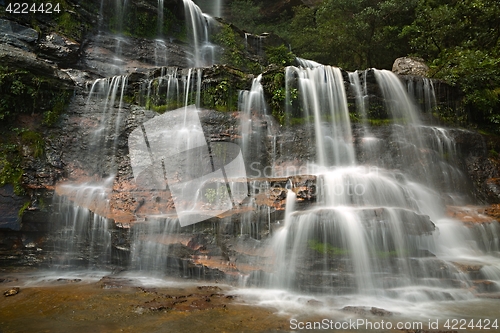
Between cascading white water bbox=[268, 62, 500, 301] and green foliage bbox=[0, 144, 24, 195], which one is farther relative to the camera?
green foliage bbox=[0, 144, 24, 195]

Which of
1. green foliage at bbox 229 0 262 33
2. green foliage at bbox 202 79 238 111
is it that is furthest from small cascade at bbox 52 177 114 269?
green foliage at bbox 229 0 262 33

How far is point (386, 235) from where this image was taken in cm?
612

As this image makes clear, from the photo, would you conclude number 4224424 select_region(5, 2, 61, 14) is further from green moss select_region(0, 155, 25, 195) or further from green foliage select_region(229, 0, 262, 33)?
green foliage select_region(229, 0, 262, 33)

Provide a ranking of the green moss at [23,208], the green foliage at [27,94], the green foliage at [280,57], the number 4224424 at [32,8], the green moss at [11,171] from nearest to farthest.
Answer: the green moss at [23,208] → the green moss at [11,171] → the green foliage at [27,94] → the number 4224424 at [32,8] → the green foliage at [280,57]

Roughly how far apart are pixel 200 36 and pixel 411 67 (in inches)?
421

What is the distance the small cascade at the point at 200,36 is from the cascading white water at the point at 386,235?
31.4 ft

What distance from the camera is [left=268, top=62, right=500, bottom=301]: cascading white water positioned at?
19.0ft

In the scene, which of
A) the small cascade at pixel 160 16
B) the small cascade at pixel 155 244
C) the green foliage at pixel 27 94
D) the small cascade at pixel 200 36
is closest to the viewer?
the small cascade at pixel 155 244

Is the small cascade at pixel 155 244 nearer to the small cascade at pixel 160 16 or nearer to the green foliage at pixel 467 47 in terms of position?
the green foliage at pixel 467 47

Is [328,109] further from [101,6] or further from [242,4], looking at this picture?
[242,4]

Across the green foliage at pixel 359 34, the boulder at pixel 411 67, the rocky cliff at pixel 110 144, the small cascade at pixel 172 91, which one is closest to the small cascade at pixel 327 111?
the rocky cliff at pixel 110 144

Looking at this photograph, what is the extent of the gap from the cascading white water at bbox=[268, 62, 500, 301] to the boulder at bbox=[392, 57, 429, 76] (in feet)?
14.9

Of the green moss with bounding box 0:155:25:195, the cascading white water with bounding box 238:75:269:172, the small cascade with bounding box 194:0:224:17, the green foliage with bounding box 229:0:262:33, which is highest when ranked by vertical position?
the small cascade with bounding box 194:0:224:17

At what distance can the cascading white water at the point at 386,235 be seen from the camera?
5.78m
